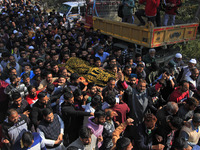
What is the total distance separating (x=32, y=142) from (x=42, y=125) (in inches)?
13.9

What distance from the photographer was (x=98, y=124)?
9.43ft

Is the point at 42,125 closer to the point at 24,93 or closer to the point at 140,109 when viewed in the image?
the point at 24,93

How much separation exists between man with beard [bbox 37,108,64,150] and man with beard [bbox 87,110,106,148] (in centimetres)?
52

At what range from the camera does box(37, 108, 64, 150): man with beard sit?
2.84 metres

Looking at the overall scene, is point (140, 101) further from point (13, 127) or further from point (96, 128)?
point (13, 127)

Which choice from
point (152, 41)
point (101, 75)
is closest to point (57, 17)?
point (152, 41)

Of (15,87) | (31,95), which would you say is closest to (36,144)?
(31,95)

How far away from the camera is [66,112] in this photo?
3.17 m

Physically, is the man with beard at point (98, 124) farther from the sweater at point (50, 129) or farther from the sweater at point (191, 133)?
the sweater at point (191, 133)

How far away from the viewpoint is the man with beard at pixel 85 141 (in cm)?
254

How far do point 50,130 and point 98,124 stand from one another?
0.75m

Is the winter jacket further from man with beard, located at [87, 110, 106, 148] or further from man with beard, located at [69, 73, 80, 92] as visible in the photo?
man with beard, located at [87, 110, 106, 148]

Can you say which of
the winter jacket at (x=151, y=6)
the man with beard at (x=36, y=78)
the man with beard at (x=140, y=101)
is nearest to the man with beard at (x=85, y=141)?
the man with beard at (x=140, y=101)

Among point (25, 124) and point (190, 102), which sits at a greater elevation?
point (190, 102)
